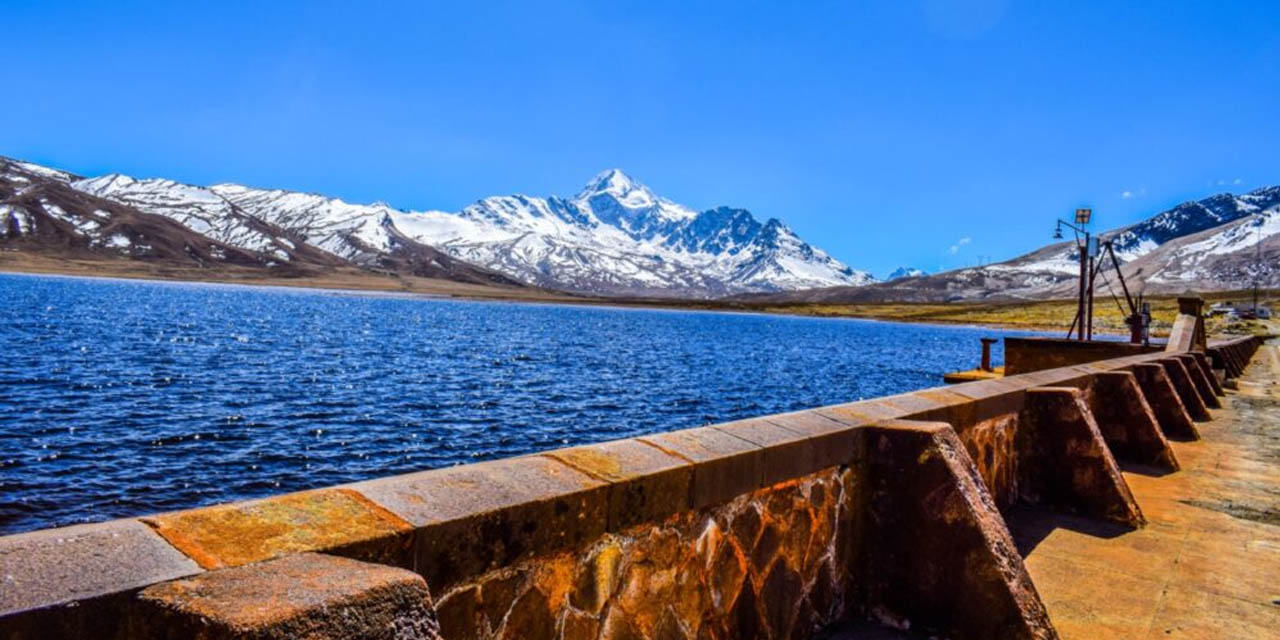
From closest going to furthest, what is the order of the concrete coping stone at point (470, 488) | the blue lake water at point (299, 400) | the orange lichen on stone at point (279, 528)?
the orange lichen on stone at point (279, 528) < the concrete coping stone at point (470, 488) < the blue lake water at point (299, 400)

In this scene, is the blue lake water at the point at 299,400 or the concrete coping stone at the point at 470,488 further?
the blue lake water at the point at 299,400

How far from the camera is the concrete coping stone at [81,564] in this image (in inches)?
76.9

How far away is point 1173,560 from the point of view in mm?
6480

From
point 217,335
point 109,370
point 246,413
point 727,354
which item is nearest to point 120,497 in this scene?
point 246,413

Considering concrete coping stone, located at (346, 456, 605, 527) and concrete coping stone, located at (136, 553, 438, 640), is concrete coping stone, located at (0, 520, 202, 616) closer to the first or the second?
concrete coping stone, located at (136, 553, 438, 640)

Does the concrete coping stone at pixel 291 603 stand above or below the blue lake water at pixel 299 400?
above

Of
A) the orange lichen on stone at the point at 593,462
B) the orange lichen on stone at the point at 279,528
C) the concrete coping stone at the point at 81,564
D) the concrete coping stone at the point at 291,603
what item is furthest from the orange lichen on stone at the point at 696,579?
the concrete coping stone at the point at 81,564

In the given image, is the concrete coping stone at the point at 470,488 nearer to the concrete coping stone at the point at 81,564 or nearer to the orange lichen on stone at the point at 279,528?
the orange lichen on stone at the point at 279,528

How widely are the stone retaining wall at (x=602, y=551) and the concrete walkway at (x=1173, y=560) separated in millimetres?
1205

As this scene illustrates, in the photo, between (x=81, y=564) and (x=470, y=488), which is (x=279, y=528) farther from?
(x=470, y=488)

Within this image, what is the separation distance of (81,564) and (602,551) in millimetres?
2011

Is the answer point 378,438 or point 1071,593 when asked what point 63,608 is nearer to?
point 1071,593

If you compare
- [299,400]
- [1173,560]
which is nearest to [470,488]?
[1173,560]

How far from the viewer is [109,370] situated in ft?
120
